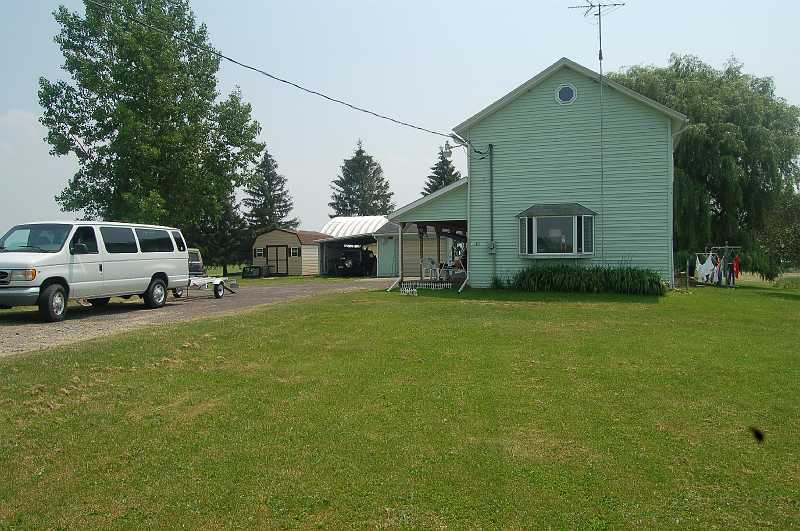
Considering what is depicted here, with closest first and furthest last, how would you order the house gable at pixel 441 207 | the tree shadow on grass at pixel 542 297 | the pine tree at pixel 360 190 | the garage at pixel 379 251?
the tree shadow on grass at pixel 542 297 < the house gable at pixel 441 207 < the garage at pixel 379 251 < the pine tree at pixel 360 190

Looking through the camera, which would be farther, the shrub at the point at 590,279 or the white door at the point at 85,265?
the shrub at the point at 590,279

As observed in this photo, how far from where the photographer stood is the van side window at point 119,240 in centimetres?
1334

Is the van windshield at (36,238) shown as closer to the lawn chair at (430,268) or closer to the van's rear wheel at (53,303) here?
the van's rear wheel at (53,303)

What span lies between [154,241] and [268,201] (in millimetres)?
43156

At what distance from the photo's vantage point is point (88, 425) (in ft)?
17.4

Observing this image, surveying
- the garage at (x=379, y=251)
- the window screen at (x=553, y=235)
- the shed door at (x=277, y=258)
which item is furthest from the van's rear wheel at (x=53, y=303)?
the shed door at (x=277, y=258)

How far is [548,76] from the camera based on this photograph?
64.4 ft

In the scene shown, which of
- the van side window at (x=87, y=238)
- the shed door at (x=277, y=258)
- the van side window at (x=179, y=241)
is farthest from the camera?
the shed door at (x=277, y=258)

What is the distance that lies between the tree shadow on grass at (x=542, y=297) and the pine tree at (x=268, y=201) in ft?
96.8

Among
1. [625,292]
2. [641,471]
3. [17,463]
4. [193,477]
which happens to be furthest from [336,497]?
→ [625,292]

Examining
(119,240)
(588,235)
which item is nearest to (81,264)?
(119,240)

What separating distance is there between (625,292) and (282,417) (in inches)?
588

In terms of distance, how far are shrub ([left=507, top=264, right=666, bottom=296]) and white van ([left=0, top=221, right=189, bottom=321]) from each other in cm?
1088

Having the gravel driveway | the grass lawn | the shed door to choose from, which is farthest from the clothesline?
the shed door
